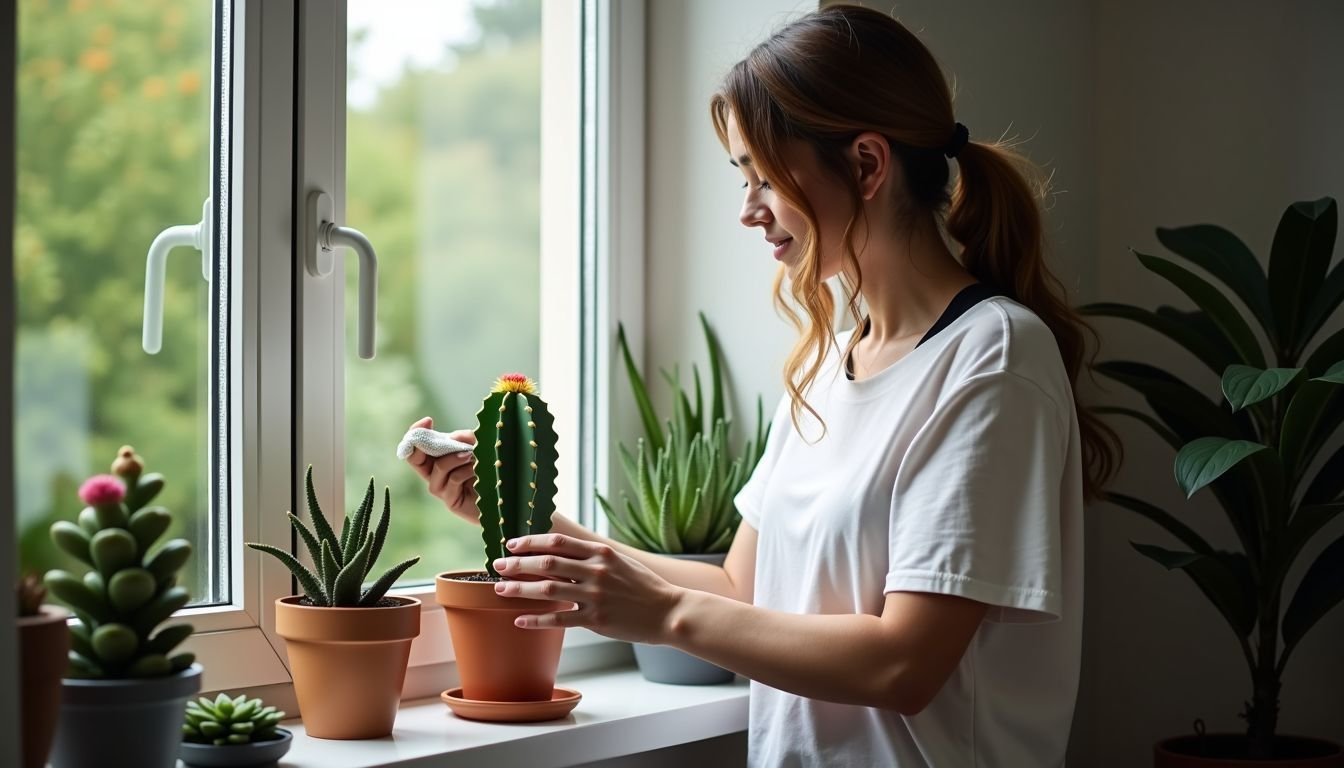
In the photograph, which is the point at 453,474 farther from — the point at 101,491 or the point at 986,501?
the point at 986,501

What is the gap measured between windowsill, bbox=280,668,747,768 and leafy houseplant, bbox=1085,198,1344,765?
0.68 m

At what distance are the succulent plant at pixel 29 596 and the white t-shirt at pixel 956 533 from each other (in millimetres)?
766

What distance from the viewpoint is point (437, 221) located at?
1688mm

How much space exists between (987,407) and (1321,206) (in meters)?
0.78

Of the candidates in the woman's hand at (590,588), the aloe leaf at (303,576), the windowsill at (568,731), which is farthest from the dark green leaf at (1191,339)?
the aloe leaf at (303,576)

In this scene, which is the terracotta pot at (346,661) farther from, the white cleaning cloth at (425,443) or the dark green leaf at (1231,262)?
the dark green leaf at (1231,262)

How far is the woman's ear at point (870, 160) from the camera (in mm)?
1323

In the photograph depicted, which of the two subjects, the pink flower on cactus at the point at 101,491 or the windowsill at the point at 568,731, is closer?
the pink flower on cactus at the point at 101,491

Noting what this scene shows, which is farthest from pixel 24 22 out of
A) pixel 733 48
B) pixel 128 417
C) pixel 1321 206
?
pixel 1321 206

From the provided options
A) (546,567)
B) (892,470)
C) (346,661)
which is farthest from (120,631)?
(892,470)

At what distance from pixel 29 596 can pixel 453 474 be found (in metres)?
0.57

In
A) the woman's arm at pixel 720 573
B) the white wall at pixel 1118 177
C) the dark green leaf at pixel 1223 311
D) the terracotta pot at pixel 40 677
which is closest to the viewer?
the terracotta pot at pixel 40 677

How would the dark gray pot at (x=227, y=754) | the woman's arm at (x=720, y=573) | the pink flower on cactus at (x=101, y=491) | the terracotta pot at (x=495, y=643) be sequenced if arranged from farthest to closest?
the woman's arm at (x=720, y=573) → the terracotta pot at (x=495, y=643) → the dark gray pot at (x=227, y=754) → the pink flower on cactus at (x=101, y=491)

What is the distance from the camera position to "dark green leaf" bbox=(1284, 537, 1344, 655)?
1.66m
